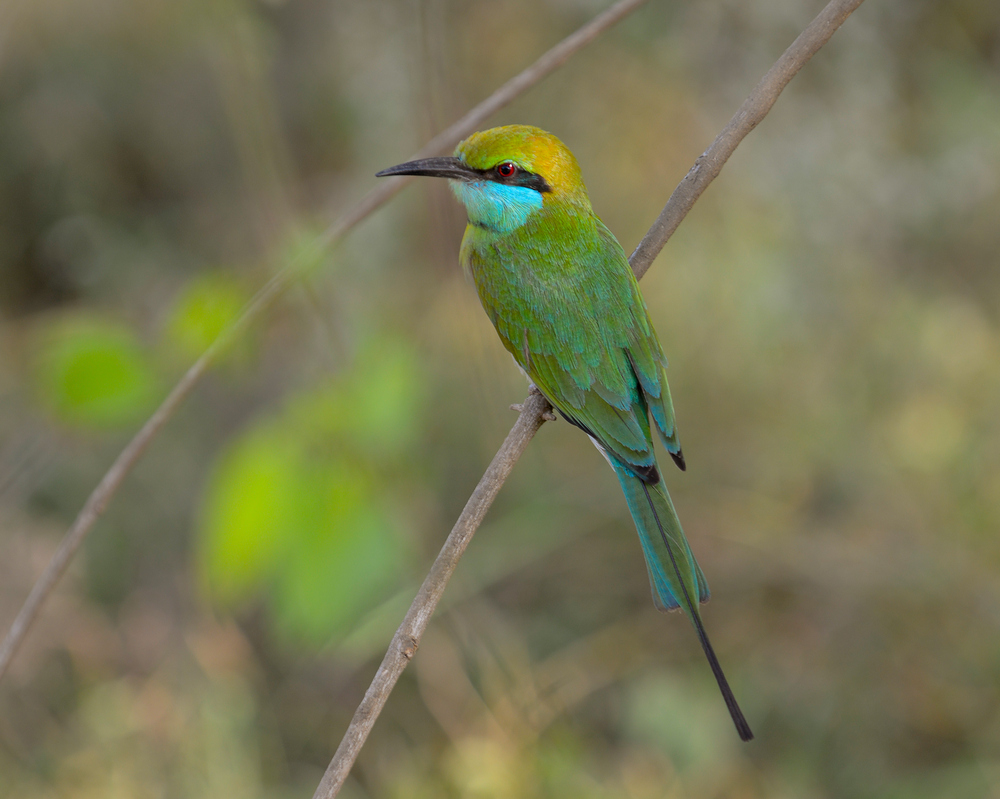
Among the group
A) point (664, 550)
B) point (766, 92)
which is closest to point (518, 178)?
point (766, 92)

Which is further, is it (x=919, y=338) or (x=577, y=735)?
(x=919, y=338)

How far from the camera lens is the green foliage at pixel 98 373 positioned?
1.21 meters

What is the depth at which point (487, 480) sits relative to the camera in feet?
4.25

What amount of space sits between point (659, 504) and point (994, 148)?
274 cm

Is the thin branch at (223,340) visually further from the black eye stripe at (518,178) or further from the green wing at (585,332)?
the green wing at (585,332)

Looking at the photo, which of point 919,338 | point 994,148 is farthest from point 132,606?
point 994,148

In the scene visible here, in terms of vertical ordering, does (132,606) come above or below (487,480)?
below

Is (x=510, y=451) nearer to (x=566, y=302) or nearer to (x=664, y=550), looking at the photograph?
(x=664, y=550)

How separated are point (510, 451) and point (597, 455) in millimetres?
2157

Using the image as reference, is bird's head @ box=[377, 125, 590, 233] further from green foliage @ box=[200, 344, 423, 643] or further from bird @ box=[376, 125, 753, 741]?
green foliage @ box=[200, 344, 423, 643]

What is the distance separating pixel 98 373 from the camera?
48.3 inches

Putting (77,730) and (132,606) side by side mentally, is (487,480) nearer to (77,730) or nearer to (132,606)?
(77,730)

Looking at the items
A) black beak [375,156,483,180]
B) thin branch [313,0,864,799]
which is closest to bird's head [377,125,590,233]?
black beak [375,156,483,180]

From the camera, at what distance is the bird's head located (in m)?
1.82
